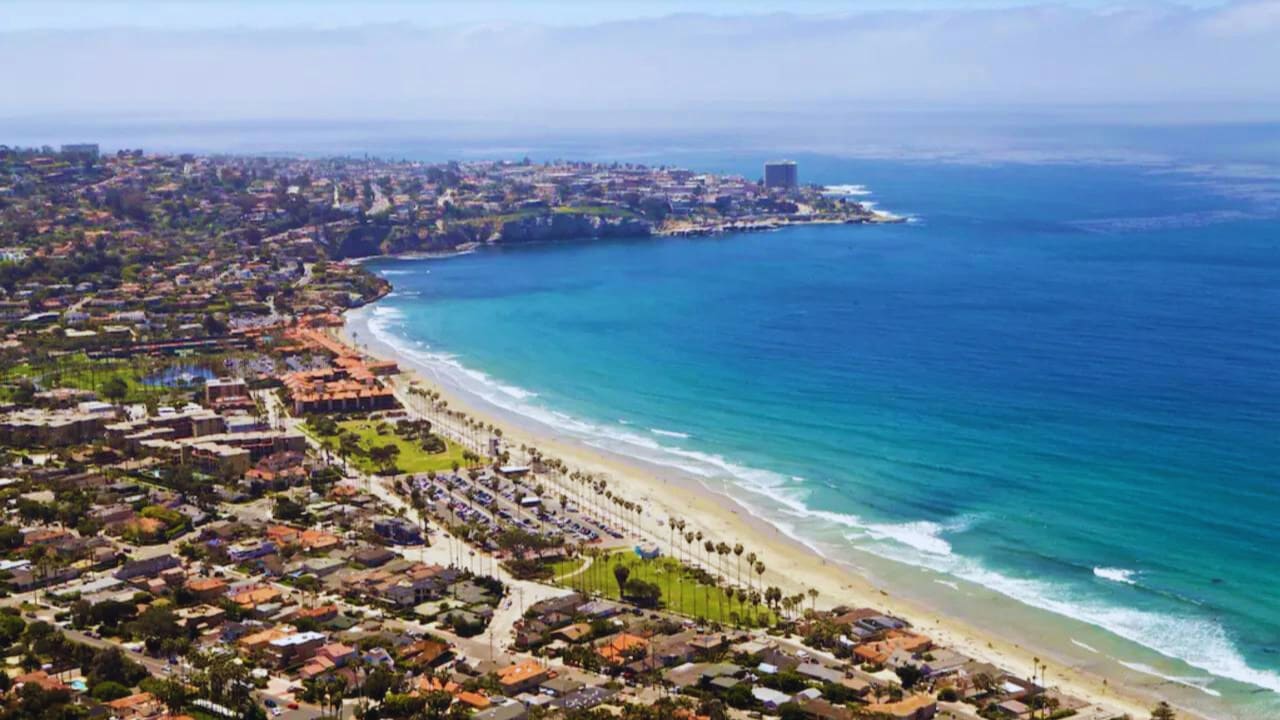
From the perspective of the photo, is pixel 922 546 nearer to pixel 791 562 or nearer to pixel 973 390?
pixel 791 562

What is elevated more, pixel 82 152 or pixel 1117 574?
pixel 82 152

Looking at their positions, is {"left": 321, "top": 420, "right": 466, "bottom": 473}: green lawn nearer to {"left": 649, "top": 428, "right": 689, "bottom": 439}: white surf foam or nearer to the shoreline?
the shoreline

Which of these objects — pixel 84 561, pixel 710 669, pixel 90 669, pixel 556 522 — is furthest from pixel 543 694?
pixel 84 561

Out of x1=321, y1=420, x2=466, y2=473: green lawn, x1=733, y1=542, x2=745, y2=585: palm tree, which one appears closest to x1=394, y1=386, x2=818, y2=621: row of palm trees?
x1=733, y1=542, x2=745, y2=585: palm tree

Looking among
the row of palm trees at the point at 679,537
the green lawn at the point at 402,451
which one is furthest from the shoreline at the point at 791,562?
the green lawn at the point at 402,451

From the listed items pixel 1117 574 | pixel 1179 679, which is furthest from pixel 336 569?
pixel 1179 679

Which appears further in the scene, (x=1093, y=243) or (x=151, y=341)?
(x=1093, y=243)

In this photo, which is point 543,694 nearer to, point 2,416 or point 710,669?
point 710,669
